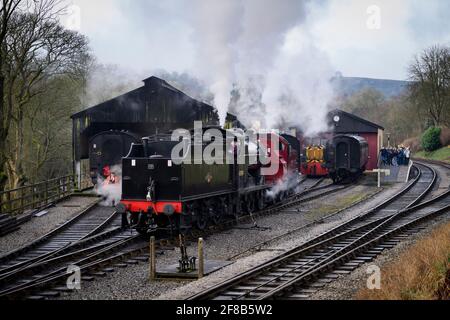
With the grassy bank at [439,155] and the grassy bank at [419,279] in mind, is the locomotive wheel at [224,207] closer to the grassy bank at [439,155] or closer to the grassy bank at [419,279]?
the grassy bank at [419,279]

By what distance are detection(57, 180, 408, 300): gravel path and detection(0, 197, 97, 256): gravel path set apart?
438cm

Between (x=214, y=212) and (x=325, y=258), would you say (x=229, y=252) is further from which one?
(x=214, y=212)

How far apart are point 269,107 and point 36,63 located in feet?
38.8

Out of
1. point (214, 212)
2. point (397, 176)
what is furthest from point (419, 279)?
point (397, 176)

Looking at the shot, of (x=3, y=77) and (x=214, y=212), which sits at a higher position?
(x=3, y=77)

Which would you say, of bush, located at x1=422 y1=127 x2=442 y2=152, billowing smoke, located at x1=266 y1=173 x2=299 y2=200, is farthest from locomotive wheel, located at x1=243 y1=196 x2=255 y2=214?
bush, located at x1=422 y1=127 x2=442 y2=152

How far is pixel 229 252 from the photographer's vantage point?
561 inches

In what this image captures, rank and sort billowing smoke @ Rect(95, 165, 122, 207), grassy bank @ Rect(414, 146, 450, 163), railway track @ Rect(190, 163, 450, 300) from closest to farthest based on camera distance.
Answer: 1. railway track @ Rect(190, 163, 450, 300)
2. billowing smoke @ Rect(95, 165, 122, 207)
3. grassy bank @ Rect(414, 146, 450, 163)

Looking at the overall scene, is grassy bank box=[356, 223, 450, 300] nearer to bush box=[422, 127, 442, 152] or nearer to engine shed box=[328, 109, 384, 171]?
engine shed box=[328, 109, 384, 171]

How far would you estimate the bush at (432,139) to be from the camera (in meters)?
55.5

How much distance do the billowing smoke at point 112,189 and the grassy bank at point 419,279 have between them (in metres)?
12.7

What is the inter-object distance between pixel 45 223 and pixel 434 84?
45673mm

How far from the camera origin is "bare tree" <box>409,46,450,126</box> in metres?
55.9

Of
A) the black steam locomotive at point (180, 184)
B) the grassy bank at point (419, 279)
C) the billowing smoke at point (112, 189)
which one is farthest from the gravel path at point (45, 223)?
the grassy bank at point (419, 279)
